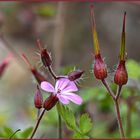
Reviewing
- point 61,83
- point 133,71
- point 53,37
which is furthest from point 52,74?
point 53,37

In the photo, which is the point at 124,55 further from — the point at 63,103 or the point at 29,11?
the point at 29,11

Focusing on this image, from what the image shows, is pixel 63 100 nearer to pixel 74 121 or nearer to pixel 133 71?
pixel 74 121

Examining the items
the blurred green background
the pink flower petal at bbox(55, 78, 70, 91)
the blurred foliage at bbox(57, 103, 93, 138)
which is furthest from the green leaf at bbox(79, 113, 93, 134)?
the blurred green background

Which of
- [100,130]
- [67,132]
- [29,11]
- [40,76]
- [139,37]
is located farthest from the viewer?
[139,37]

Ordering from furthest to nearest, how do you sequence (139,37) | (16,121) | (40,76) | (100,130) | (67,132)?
(139,37) → (16,121) → (100,130) → (67,132) → (40,76)

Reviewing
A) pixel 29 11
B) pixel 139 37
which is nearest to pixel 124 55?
pixel 29 11
